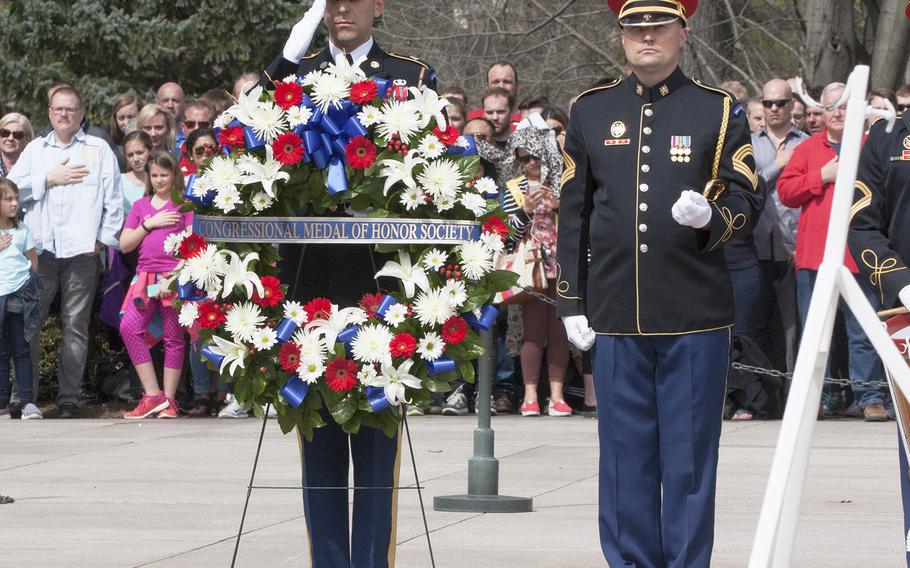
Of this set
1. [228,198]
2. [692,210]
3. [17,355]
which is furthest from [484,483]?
[17,355]

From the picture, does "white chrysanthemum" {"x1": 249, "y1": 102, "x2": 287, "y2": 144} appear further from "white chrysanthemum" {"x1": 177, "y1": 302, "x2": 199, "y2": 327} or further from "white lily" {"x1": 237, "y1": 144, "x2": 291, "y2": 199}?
"white chrysanthemum" {"x1": 177, "y1": 302, "x2": 199, "y2": 327}

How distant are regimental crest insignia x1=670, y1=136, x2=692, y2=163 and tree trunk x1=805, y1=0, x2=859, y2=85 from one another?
14.8m

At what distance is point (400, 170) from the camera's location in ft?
17.8

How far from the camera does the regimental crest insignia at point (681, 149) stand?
5.50m

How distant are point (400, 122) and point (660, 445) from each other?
1393mm

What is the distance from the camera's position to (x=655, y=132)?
18.2ft

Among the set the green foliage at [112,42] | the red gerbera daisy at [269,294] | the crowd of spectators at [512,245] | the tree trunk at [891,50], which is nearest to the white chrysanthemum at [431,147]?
the red gerbera daisy at [269,294]

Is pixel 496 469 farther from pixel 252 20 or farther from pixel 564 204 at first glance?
pixel 252 20

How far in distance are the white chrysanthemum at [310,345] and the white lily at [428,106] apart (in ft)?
2.65

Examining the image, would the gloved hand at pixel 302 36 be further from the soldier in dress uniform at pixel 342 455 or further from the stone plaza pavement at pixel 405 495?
the stone plaza pavement at pixel 405 495

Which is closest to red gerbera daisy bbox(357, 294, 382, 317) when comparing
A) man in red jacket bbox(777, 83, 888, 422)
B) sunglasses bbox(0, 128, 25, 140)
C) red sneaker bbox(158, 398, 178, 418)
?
man in red jacket bbox(777, 83, 888, 422)

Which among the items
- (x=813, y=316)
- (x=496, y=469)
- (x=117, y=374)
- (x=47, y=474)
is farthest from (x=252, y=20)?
(x=813, y=316)

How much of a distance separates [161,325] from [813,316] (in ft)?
30.0

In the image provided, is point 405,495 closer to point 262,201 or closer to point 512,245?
point 512,245
